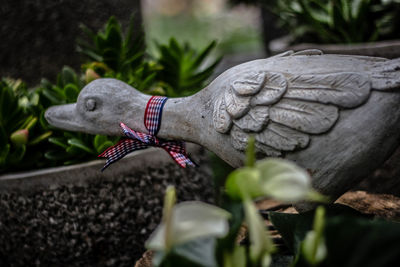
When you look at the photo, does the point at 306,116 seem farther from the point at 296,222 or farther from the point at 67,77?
the point at 67,77

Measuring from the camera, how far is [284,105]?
517 millimetres

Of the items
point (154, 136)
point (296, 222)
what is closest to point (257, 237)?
point (296, 222)

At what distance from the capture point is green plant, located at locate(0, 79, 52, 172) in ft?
2.70

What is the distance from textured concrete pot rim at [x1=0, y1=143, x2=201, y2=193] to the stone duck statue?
25cm

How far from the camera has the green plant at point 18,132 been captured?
82 cm

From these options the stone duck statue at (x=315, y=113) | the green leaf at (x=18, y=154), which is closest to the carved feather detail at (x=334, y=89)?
the stone duck statue at (x=315, y=113)

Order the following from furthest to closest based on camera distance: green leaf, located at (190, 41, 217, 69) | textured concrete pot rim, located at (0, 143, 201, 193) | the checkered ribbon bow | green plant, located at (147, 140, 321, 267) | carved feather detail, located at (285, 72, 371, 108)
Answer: green leaf, located at (190, 41, 217, 69)
textured concrete pot rim, located at (0, 143, 201, 193)
the checkered ribbon bow
carved feather detail, located at (285, 72, 371, 108)
green plant, located at (147, 140, 321, 267)

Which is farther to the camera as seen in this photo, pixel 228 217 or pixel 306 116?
pixel 306 116

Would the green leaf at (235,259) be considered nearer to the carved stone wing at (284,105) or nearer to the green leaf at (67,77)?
the carved stone wing at (284,105)

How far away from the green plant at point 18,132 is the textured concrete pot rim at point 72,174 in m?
0.04

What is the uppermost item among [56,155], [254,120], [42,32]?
[42,32]

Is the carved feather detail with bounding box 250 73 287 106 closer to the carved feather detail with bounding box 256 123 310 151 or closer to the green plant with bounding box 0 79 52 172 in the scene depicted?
the carved feather detail with bounding box 256 123 310 151

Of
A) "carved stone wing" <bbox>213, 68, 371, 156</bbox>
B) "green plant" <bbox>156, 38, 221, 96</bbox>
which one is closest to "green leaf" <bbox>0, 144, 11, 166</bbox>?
"green plant" <bbox>156, 38, 221, 96</bbox>

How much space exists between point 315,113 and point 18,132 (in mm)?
629
